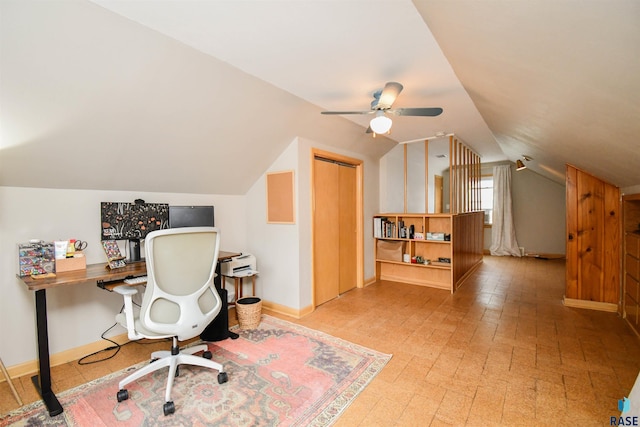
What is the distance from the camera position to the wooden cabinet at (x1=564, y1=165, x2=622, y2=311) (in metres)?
3.39

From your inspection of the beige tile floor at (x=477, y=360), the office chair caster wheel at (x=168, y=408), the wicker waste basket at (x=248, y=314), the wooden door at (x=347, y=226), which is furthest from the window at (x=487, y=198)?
the office chair caster wheel at (x=168, y=408)

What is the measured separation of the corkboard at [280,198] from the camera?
11.1 ft

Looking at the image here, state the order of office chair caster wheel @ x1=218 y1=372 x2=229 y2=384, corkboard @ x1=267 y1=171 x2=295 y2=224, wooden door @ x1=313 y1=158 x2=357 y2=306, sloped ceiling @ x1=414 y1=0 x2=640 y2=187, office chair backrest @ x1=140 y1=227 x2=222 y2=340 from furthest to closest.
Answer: wooden door @ x1=313 y1=158 x2=357 y2=306 < corkboard @ x1=267 y1=171 x2=295 y2=224 < office chair caster wheel @ x1=218 y1=372 x2=229 y2=384 < office chair backrest @ x1=140 y1=227 x2=222 y2=340 < sloped ceiling @ x1=414 y1=0 x2=640 y2=187

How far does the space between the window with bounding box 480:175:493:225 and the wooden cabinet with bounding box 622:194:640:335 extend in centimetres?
481

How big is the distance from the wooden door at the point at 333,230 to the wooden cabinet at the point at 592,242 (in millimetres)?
2847

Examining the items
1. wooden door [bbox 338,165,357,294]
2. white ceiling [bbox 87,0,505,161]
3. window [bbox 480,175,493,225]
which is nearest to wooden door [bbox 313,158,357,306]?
wooden door [bbox 338,165,357,294]

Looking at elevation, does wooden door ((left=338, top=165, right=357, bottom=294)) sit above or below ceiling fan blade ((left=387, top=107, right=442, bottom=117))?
below

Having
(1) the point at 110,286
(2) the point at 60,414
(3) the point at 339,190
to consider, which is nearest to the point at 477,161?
(3) the point at 339,190

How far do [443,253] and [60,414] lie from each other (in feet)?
15.5

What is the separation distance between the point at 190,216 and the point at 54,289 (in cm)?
126

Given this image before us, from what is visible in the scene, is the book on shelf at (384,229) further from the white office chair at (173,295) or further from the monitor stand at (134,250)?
the monitor stand at (134,250)

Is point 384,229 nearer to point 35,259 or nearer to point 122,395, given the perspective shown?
Result: point 122,395

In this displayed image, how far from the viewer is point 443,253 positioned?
4.64 m

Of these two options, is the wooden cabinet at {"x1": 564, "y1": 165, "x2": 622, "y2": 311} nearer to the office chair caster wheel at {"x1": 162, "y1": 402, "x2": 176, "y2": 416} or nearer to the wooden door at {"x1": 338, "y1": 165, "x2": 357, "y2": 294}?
the wooden door at {"x1": 338, "y1": 165, "x2": 357, "y2": 294}
